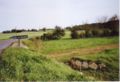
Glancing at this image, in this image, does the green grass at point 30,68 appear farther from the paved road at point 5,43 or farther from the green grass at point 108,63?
the green grass at point 108,63

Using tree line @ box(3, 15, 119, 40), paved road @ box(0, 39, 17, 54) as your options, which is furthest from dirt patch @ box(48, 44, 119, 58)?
paved road @ box(0, 39, 17, 54)

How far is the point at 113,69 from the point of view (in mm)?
5805

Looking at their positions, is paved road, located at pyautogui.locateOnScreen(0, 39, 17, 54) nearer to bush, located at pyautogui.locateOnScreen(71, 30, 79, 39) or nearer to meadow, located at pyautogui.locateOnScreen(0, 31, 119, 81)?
meadow, located at pyautogui.locateOnScreen(0, 31, 119, 81)

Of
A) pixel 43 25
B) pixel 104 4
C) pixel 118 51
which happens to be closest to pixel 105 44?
pixel 118 51

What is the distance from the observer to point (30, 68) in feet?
19.3

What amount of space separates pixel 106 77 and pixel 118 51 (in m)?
0.48

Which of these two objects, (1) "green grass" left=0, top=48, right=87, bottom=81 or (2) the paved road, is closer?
(1) "green grass" left=0, top=48, right=87, bottom=81

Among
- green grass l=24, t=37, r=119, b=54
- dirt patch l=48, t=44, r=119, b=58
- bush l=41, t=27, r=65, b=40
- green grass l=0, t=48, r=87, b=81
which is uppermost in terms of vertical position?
bush l=41, t=27, r=65, b=40

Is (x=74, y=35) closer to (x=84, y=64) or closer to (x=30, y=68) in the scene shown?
(x=84, y=64)

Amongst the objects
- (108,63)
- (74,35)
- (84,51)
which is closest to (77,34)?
(74,35)

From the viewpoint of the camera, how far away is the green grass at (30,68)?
579cm

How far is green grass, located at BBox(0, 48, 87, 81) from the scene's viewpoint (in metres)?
5.79

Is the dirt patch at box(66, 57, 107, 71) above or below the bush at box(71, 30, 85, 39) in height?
below

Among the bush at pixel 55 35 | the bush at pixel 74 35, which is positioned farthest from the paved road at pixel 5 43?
the bush at pixel 74 35
